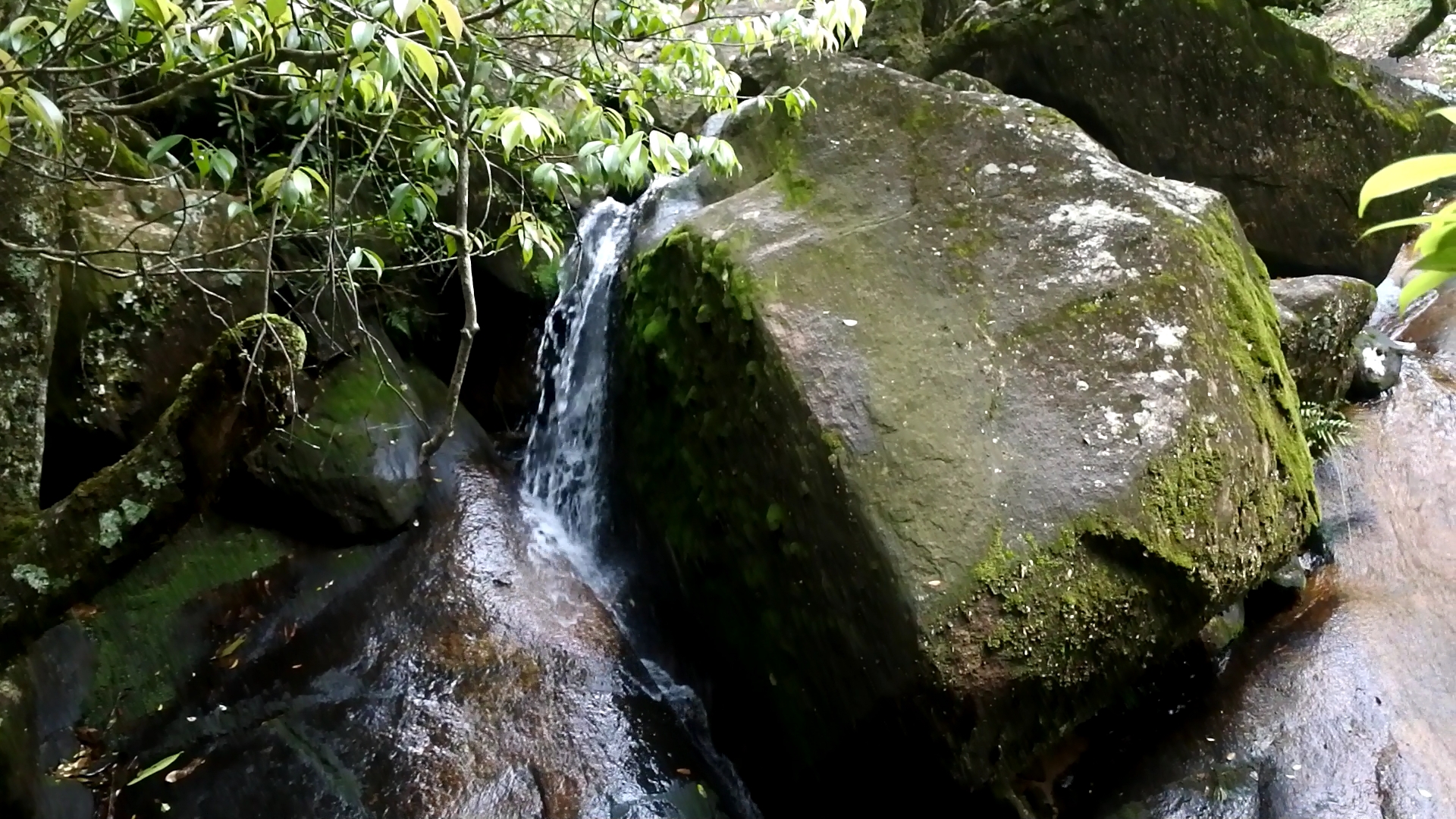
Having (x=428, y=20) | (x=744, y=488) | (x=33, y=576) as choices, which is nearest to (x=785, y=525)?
(x=744, y=488)

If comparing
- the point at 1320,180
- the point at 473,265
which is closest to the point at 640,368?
the point at 473,265

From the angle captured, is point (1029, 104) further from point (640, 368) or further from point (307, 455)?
point (307, 455)

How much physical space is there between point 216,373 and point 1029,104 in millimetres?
4156

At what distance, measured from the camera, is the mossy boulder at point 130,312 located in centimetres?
406

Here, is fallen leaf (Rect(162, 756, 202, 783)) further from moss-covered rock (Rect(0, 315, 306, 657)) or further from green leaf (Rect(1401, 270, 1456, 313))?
green leaf (Rect(1401, 270, 1456, 313))

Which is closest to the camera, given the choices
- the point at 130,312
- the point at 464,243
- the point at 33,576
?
the point at 464,243

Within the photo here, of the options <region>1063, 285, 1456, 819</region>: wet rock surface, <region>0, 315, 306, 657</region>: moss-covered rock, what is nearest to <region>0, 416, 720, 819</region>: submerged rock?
<region>0, 315, 306, 657</region>: moss-covered rock

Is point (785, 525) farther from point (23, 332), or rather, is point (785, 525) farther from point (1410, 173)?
point (23, 332)

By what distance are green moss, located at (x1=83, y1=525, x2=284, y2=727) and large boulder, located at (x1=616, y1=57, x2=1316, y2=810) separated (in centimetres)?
233

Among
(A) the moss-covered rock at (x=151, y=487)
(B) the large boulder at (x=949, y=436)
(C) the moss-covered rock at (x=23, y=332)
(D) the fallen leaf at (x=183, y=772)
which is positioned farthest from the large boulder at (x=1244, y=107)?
(D) the fallen leaf at (x=183, y=772)

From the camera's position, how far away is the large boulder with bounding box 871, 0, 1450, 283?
21.2 feet

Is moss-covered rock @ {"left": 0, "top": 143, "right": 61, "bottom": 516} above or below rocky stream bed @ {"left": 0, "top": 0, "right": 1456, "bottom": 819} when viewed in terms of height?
above

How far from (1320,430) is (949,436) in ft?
11.4

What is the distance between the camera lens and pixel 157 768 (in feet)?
12.1
